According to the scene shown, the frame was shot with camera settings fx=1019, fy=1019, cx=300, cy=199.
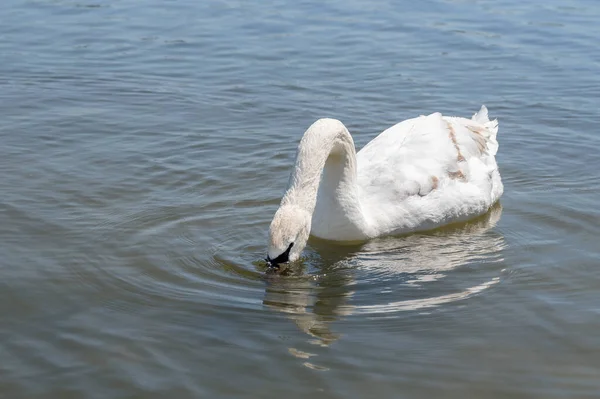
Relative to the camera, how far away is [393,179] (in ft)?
32.6

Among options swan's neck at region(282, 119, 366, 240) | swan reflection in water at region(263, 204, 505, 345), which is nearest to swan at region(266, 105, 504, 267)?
swan's neck at region(282, 119, 366, 240)

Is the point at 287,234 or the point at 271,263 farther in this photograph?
the point at 271,263

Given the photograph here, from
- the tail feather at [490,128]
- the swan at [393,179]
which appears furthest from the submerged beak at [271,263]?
the tail feather at [490,128]

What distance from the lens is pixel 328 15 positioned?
65.1 ft

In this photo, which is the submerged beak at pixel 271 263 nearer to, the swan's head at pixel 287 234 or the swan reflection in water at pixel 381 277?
the swan's head at pixel 287 234

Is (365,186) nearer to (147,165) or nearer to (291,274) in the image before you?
(291,274)

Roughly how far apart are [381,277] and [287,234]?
1.20m

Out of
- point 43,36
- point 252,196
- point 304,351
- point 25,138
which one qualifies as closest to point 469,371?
point 304,351

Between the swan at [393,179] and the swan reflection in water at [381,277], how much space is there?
0.20m

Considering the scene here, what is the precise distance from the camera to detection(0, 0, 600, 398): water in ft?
22.2

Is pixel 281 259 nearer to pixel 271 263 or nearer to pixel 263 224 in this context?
pixel 271 263

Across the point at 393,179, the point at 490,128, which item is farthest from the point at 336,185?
the point at 490,128

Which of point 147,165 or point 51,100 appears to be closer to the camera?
point 147,165

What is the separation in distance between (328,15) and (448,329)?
13.3m
